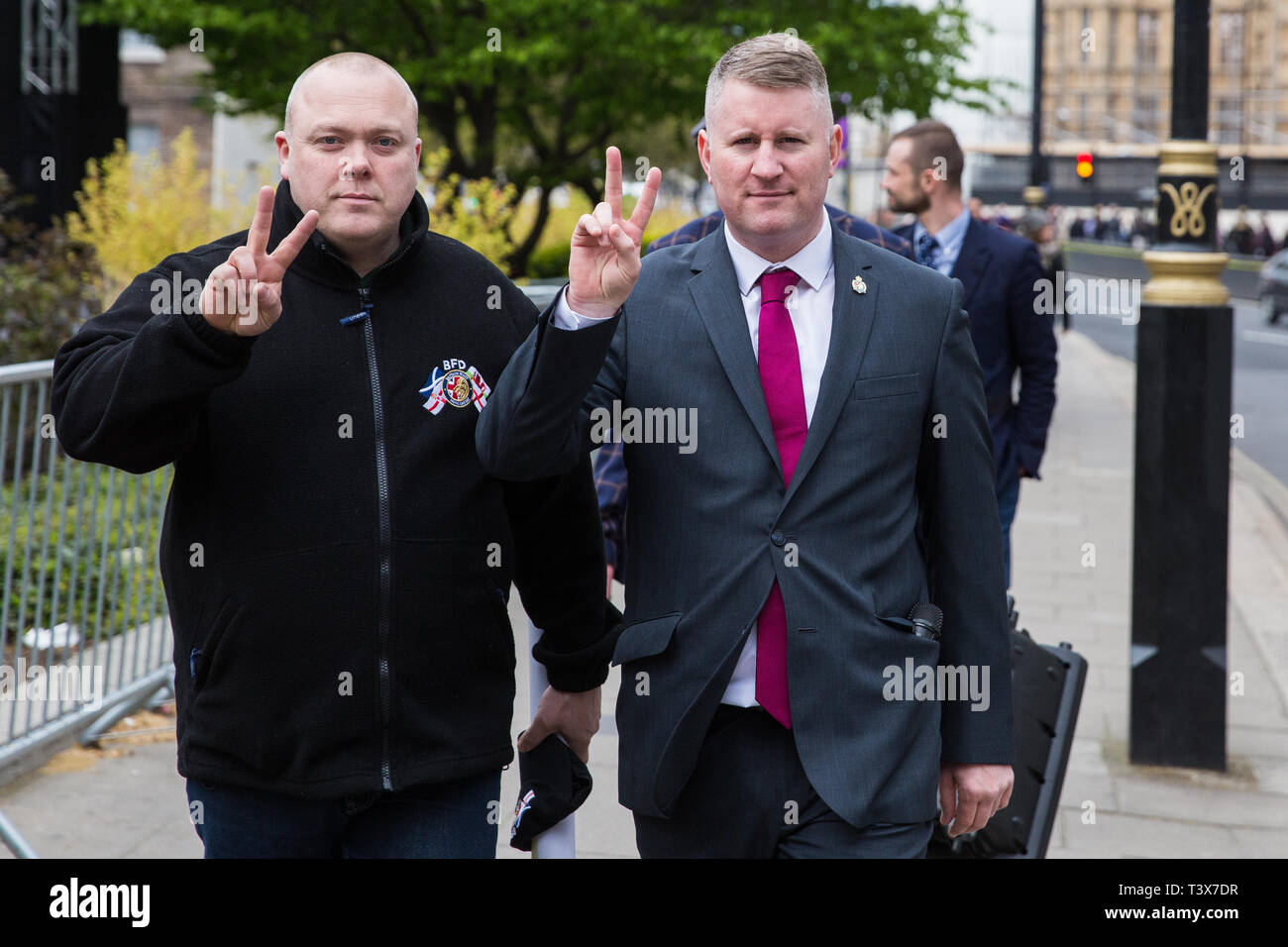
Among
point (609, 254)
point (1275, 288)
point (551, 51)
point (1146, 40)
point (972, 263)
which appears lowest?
point (609, 254)

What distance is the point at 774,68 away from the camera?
274 centimetres

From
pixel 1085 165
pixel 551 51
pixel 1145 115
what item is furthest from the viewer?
pixel 1145 115

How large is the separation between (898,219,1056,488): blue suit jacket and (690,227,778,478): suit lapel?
3.33 m

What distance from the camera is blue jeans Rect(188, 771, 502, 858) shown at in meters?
2.69

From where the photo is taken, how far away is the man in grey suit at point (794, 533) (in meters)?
2.75

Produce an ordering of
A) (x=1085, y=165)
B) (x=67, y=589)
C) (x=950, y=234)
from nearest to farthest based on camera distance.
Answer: (x=67, y=589), (x=950, y=234), (x=1085, y=165)

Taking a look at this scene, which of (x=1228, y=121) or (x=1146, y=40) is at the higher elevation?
(x=1146, y=40)

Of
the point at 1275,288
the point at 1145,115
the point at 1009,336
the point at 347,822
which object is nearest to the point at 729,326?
the point at 347,822

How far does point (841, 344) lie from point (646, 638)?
0.61 m

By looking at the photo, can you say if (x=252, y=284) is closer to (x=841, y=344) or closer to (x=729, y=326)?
(x=729, y=326)

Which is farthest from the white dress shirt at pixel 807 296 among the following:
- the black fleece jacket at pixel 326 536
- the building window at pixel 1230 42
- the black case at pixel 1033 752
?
the building window at pixel 1230 42

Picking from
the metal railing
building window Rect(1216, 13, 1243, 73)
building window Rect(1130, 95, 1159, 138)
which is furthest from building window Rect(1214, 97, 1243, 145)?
the metal railing

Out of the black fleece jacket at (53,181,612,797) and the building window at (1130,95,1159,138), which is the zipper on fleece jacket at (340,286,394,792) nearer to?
the black fleece jacket at (53,181,612,797)

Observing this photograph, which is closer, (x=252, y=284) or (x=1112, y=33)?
(x=252, y=284)
